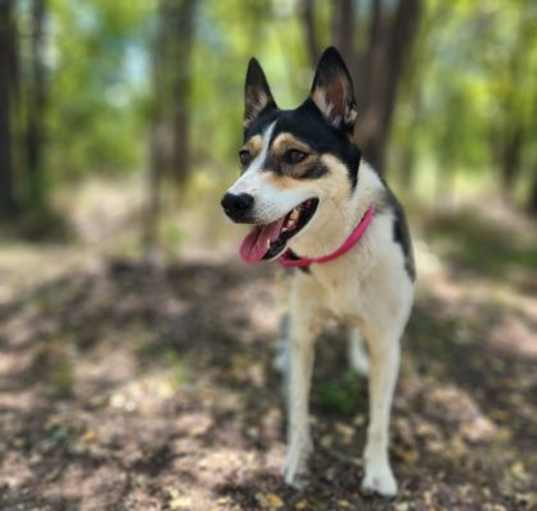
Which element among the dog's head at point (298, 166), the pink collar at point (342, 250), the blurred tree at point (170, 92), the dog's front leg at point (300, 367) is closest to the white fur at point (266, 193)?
the dog's head at point (298, 166)

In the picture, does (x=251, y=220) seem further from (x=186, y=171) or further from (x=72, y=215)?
(x=186, y=171)

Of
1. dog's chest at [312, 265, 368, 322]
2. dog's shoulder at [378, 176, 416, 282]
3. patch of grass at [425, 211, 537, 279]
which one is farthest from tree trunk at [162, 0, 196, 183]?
dog's chest at [312, 265, 368, 322]

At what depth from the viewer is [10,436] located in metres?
3.88

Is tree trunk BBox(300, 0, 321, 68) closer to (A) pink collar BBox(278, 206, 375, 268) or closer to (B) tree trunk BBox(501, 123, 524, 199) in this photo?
(A) pink collar BBox(278, 206, 375, 268)

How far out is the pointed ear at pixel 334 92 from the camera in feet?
9.20

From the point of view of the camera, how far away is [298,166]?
266cm

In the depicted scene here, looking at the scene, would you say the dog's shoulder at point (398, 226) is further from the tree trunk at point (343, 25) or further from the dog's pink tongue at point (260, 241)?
the tree trunk at point (343, 25)

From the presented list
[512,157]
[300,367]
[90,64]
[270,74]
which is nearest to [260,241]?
[300,367]

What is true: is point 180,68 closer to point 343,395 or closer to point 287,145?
point 343,395

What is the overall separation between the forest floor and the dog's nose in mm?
1632

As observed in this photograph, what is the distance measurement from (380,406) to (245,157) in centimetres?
157

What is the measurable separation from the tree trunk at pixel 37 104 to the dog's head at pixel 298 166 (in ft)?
35.7

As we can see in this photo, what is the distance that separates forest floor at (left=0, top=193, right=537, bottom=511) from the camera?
11.0ft

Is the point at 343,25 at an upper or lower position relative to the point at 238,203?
upper
